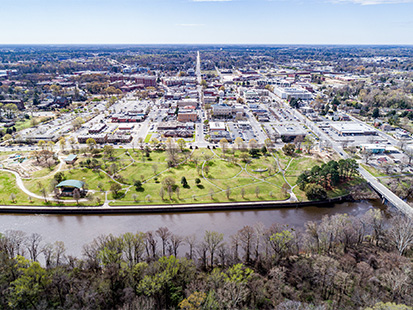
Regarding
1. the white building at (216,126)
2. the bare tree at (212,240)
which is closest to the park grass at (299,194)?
the bare tree at (212,240)

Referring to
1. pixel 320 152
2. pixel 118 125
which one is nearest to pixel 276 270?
pixel 320 152

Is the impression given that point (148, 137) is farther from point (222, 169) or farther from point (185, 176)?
point (222, 169)

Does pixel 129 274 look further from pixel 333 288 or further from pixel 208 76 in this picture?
pixel 208 76

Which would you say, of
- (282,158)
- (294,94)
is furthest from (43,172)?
(294,94)

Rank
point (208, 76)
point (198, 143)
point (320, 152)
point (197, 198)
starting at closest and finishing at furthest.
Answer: point (197, 198), point (320, 152), point (198, 143), point (208, 76)

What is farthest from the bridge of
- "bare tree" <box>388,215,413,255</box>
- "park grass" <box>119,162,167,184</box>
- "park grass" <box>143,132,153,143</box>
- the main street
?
"park grass" <box>143,132,153,143</box>

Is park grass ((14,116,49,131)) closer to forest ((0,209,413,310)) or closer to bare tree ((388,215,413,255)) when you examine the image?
forest ((0,209,413,310))

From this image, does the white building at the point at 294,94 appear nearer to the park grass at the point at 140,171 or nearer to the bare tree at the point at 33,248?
the park grass at the point at 140,171
